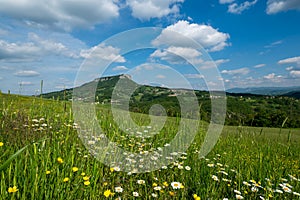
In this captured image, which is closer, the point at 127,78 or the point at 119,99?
the point at 127,78

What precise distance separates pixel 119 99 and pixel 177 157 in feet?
6.78

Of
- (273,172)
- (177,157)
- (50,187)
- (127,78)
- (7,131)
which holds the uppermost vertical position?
(127,78)

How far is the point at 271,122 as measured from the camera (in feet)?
66.5

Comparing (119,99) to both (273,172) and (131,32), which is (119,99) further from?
(273,172)

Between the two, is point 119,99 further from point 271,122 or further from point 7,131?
point 271,122

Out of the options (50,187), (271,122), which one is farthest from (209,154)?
(271,122)

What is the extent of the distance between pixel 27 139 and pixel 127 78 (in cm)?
209

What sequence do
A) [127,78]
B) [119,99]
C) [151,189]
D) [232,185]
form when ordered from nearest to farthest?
1. [151,189]
2. [232,185]
3. [127,78]
4. [119,99]

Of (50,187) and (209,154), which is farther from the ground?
(50,187)

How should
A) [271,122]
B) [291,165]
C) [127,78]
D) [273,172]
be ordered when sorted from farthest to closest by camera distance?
[271,122] → [291,165] → [127,78] → [273,172]

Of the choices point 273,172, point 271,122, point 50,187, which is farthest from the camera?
point 271,122

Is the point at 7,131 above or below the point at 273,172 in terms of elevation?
above

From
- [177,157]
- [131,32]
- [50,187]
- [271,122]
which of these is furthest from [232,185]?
[271,122]

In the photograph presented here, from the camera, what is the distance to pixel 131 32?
13.1 ft
